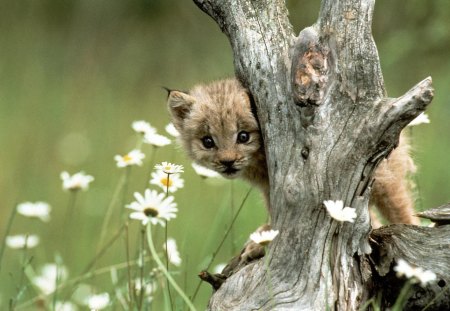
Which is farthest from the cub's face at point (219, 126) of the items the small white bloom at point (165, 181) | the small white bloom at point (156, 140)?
the small white bloom at point (165, 181)

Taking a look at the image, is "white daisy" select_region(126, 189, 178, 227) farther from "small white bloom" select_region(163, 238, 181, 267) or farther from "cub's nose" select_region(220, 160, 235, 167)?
"cub's nose" select_region(220, 160, 235, 167)

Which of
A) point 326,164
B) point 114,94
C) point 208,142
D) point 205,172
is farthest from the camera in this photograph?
point 114,94

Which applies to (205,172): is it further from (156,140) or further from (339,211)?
(339,211)

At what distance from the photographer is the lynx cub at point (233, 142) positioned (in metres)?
4.68

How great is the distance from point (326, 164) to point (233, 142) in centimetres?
104

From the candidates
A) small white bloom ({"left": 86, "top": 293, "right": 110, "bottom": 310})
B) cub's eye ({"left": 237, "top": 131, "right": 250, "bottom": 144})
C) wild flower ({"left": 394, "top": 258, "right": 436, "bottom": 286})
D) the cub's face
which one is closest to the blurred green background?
the cub's face

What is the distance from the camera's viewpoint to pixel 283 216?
12.8 ft

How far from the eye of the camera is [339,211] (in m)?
3.60

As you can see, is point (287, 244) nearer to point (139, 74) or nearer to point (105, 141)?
point (105, 141)

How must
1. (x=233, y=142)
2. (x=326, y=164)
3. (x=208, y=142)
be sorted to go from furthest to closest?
(x=208, y=142) < (x=233, y=142) < (x=326, y=164)

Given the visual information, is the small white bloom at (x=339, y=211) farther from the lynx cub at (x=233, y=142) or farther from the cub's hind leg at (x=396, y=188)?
Answer: the cub's hind leg at (x=396, y=188)

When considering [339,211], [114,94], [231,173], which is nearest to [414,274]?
[339,211]

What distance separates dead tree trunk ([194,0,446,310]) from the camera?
3785 mm

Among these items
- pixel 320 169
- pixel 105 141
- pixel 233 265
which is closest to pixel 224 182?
pixel 105 141
